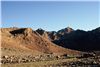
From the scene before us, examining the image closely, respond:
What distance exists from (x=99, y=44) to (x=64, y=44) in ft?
58.0

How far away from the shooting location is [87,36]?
397ft

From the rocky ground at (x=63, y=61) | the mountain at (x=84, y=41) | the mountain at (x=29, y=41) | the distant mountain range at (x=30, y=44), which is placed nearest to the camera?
the rocky ground at (x=63, y=61)

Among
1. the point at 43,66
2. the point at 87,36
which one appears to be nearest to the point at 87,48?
the point at 87,36

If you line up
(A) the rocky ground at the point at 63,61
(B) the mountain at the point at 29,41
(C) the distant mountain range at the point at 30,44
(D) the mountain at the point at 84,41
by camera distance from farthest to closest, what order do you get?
(D) the mountain at the point at 84,41
(B) the mountain at the point at 29,41
(C) the distant mountain range at the point at 30,44
(A) the rocky ground at the point at 63,61

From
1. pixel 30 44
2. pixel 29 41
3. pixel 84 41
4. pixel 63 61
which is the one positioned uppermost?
pixel 29 41

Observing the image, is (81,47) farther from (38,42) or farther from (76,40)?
(38,42)

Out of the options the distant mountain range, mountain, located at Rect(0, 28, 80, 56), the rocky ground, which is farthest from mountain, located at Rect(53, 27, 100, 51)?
the rocky ground

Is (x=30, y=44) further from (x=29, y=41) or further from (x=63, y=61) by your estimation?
(x=63, y=61)

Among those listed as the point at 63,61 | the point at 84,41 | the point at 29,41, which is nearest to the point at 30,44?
the point at 29,41

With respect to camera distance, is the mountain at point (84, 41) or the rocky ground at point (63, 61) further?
the mountain at point (84, 41)

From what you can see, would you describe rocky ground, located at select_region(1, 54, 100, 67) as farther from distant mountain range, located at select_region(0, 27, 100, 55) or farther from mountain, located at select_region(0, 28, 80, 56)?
mountain, located at select_region(0, 28, 80, 56)

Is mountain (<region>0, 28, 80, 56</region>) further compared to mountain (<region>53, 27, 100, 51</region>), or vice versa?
mountain (<region>53, 27, 100, 51</region>)

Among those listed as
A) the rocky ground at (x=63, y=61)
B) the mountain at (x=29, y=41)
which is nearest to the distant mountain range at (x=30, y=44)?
the mountain at (x=29, y=41)

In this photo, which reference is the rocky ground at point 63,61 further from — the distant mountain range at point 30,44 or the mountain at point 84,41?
the mountain at point 84,41
